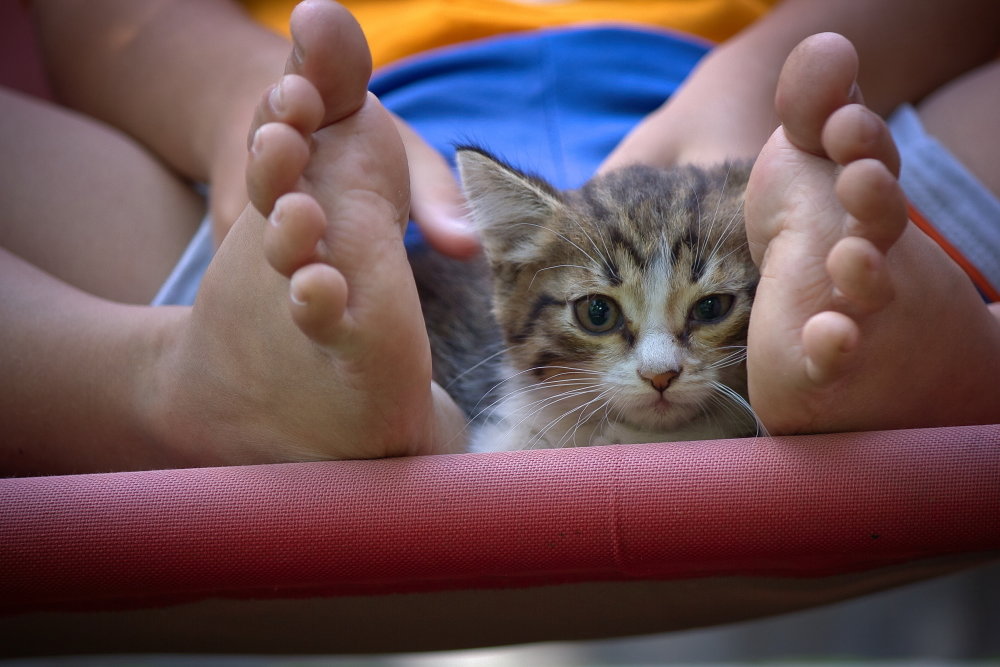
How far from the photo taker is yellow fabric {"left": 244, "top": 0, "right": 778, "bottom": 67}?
1856mm

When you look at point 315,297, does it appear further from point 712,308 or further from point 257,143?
point 712,308

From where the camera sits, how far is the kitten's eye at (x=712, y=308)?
1.12 metres

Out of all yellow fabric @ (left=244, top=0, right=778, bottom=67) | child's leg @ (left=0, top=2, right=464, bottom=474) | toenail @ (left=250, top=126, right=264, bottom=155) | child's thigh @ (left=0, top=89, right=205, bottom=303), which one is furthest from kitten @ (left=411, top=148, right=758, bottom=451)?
yellow fabric @ (left=244, top=0, right=778, bottom=67)

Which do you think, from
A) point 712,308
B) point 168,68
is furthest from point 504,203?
point 168,68

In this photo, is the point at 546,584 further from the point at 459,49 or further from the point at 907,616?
the point at 907,616

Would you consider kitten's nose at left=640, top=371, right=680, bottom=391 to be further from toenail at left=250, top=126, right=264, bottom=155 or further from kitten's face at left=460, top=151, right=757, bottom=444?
toenail at left=250, top=126, right=264, bottom=155

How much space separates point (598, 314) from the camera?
3.88 ft

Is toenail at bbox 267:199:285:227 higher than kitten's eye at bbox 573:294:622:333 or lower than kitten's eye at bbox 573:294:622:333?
lower

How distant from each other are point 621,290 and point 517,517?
43 centimetres

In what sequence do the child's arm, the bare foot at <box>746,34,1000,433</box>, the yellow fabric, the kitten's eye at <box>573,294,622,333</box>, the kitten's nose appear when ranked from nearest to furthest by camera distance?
the bare foot at <box>746,34,1000,433</box> < the kitten's nose < the kitten's eye at <box>573,294,622,333</box> < the child's arm < the yellow fabric

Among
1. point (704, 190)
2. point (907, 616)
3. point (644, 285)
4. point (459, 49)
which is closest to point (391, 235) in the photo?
point (644, 285)

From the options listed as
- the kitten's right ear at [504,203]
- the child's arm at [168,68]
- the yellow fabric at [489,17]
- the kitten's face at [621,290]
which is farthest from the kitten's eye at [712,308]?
the yellow fabric at [489,17]

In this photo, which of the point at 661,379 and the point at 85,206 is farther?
the point at 85,206

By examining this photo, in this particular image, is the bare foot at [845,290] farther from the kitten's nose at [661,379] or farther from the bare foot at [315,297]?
the bare foot at [315,297]
